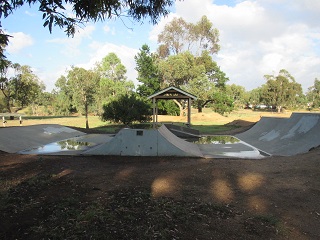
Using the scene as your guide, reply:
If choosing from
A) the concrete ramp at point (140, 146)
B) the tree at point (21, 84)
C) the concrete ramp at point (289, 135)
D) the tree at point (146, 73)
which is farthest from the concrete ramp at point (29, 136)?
the tree at point (21, 84)

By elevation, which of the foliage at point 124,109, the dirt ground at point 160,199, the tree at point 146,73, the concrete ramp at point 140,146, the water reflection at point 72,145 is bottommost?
the dirt ground at point 160,199

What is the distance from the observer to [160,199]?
18.4ft

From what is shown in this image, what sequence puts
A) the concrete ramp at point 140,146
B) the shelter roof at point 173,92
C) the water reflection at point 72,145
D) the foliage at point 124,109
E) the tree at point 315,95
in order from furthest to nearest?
1. the tree at point 315,95
2. the shelter roof at point 173,92
3. the foliage at point 124,109
4. the water reflection at point 72,145
5. the concrete ramp at point 140,146

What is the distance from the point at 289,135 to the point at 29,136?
14.6m

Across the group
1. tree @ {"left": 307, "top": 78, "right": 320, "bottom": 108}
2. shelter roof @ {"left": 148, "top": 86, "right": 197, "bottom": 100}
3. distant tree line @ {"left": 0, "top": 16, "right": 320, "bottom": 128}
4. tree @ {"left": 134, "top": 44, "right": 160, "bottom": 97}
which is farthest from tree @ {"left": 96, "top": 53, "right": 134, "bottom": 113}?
tree @ {"left": 307, "top": 78, "right": 320, "bottom": 108}

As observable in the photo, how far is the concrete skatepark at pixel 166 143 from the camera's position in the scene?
10992mm

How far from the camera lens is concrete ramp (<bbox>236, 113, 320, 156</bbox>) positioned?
11.9m

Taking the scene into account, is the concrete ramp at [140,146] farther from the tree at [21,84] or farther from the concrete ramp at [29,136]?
the tree at [21,84]

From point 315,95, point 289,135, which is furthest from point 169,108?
point 315,95

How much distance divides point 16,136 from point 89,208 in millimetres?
11269

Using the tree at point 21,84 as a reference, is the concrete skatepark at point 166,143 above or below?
below

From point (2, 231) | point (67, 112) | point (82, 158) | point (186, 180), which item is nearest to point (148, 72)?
point (82, 158)

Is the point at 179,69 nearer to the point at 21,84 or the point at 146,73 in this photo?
the point at 146,73

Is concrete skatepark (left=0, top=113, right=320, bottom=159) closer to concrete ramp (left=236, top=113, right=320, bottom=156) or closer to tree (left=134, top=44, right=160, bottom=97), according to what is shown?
concrete ramp (left=236, top=113, right=320, bottom=156)
